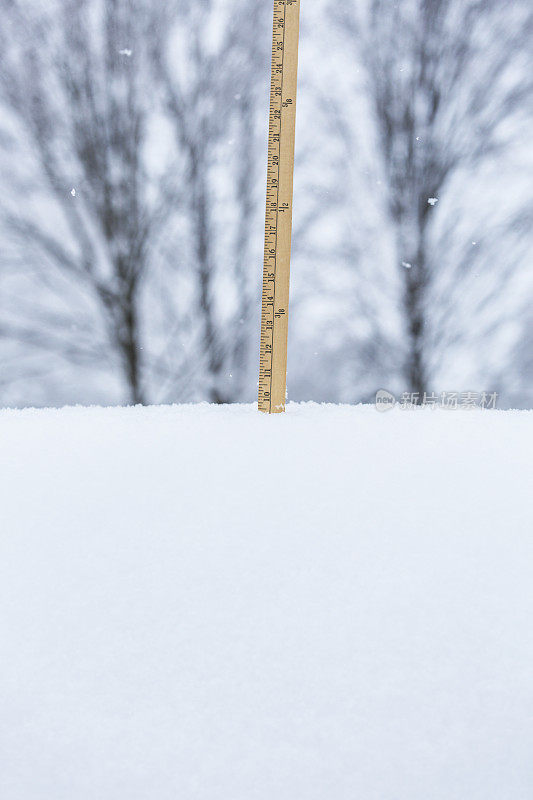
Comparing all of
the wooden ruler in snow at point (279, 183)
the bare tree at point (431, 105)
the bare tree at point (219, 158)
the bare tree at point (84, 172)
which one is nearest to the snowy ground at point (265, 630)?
the wooden ruler in snow at point (279, 183)

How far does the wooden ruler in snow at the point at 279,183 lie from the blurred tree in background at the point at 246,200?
2524mm

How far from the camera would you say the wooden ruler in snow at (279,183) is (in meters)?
3.45

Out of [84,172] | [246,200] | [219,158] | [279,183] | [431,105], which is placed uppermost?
[431,105]

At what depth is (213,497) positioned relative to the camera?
7.38 feet

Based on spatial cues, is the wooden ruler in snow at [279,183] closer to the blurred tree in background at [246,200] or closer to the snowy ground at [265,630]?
the snowy ground at [265,630]

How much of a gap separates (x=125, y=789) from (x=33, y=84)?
21.0 ft

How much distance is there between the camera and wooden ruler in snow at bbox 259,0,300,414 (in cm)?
345

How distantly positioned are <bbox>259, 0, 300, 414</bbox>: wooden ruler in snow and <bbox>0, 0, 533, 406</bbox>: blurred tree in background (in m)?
2.52

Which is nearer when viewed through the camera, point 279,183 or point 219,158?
point 279,183

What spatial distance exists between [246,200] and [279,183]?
9.34 feet

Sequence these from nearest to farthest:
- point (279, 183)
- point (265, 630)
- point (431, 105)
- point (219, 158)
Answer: point (265, 630), point (279, 183), point (219, 158), point (431, 105)

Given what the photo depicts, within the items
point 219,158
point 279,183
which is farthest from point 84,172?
point 279,183

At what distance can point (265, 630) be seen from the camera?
1.46 m

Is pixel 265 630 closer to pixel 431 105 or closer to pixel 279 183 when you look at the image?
pixel 279 183
